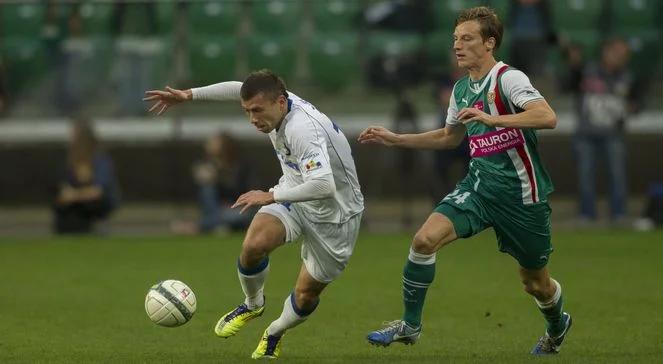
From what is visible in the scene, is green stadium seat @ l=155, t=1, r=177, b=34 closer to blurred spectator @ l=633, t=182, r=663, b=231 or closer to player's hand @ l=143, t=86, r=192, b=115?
blurred spectator @ l=633, t=182, r=663, b=231

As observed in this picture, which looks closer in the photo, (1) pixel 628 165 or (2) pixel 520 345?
(2) pixel 520 345

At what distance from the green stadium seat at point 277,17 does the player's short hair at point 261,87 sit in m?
11.3

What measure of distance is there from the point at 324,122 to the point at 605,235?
31.5 feet

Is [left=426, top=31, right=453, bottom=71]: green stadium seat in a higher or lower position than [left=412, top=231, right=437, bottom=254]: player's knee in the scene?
lower

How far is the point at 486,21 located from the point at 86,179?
1034 cm

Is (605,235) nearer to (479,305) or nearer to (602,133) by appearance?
(602,133)

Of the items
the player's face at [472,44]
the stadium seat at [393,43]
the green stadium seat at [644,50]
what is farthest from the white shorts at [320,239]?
the green stadium seat at [644,50]

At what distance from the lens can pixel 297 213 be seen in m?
8.73

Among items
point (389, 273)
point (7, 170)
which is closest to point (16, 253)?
point (7, 170)

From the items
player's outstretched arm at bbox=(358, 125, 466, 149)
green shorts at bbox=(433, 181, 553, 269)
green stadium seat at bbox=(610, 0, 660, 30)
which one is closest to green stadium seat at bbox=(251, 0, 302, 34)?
green stadium seat at bbox=(610, 0, 660, 30)

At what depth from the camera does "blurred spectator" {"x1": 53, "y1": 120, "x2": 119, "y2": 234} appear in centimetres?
1795

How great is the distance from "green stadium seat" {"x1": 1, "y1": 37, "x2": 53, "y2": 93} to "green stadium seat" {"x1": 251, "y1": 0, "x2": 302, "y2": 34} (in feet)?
10.0

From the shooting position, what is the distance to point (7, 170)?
64.8 ft

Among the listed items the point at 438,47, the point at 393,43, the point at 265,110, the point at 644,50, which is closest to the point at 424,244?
the point at 265,110
